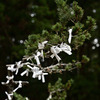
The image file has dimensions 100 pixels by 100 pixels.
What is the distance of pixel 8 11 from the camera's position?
3.79 m

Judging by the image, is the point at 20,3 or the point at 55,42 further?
the point at 20,3

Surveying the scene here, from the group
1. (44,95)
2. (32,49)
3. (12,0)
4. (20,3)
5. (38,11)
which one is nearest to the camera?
(32,49)

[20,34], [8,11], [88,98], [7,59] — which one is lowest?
[88,98]

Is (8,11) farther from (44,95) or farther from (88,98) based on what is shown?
(88,98)

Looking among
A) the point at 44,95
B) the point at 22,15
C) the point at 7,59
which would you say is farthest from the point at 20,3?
the point at 44,95

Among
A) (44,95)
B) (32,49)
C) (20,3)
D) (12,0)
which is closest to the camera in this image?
(32,49)

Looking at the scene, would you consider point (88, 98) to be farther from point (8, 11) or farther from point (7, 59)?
point (8, 11)

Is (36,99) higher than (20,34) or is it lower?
lower

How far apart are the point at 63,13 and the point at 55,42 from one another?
232mm

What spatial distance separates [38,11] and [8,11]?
0.71m

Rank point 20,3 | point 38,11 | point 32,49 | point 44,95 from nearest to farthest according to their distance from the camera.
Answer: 1. point 32,49
2. point 38,11
3. point 20,3
4. point 44,95

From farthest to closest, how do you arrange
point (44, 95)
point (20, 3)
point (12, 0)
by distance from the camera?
point (44, 95)
point (20, 3)
point (12, 0)

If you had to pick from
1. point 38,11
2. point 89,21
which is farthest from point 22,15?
point 89,21

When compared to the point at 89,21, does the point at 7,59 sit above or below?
above
